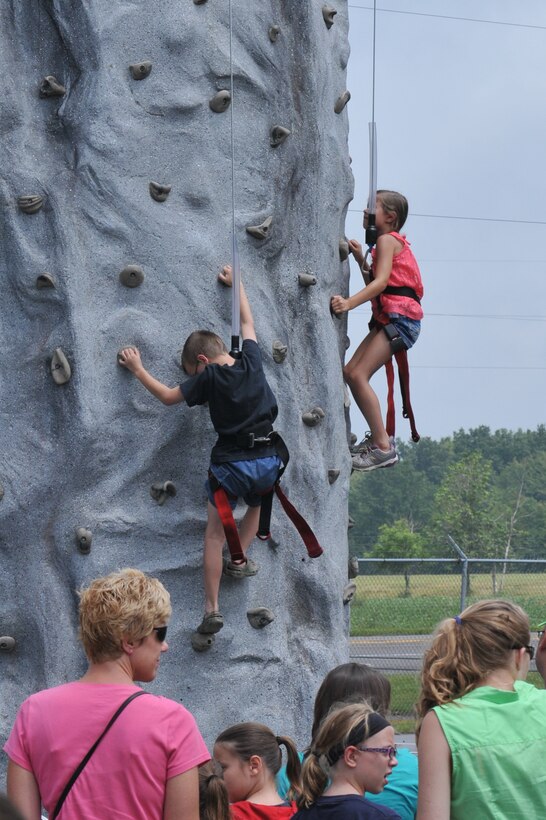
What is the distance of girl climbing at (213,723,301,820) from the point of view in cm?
308

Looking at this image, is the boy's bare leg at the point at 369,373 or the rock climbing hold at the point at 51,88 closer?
the rock climbing hold at the point at 51,88

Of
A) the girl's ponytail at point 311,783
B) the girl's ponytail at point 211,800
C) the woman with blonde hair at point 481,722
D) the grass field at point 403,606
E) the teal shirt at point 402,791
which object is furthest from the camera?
the grass field at point 403,606

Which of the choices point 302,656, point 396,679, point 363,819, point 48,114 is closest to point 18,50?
point 48,114

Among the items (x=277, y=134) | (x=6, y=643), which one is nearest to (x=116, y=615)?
(x=6, y=643)

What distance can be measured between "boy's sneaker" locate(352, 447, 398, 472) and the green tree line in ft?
44.2

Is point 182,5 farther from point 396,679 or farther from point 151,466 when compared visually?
point 396,679

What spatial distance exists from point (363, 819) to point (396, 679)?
30.7 ft

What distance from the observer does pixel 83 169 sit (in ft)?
15.6

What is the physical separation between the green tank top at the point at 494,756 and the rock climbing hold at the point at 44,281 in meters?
2.76

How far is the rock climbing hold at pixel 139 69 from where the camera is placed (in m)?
4.75

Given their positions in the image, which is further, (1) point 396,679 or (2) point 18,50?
(1) point 396,679

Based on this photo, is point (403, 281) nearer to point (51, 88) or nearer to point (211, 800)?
point (51, 88)

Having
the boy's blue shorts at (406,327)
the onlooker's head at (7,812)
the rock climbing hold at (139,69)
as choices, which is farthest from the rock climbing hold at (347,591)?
the onlooker's head at (7,812)

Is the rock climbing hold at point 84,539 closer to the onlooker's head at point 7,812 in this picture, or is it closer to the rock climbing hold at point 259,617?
the rock climbing hold at point 259,617
